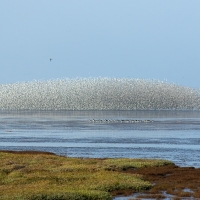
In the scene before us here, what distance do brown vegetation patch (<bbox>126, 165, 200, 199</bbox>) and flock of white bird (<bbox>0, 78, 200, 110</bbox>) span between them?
5476 inches

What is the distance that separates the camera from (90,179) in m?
20.4

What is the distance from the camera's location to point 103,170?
75.3 ft

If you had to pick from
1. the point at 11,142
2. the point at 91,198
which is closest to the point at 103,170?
the point at 91,198

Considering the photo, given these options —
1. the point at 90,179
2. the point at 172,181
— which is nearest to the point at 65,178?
the point at 90,179

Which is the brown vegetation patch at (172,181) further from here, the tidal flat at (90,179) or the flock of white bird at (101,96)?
the flock of white bird at (101,96)

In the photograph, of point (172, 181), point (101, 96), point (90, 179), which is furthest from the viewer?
point (101, 96)

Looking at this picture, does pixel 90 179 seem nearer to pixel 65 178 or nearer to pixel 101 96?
pixel 65 178

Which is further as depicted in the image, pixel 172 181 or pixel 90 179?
pixel 172 181

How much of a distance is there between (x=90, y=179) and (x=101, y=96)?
153930 mm

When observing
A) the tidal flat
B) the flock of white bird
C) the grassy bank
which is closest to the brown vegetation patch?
the tidal flat

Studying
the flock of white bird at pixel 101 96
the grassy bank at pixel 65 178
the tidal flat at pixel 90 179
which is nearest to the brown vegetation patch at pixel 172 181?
the tidal flat at pixel 90 179

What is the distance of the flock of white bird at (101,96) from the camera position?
555 feet

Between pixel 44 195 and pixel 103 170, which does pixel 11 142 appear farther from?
pixel 44 195

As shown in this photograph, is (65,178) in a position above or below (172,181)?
above
